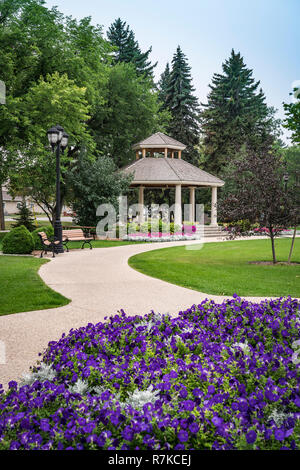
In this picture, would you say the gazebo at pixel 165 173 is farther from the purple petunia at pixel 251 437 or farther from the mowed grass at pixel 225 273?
the purple petunia at pixel 251 437

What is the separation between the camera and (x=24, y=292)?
7.57 m

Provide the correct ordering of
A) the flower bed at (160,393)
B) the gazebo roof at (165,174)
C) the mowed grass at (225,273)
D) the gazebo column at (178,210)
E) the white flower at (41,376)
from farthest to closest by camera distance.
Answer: the gazebo column at (178,210) → the gazebo roof at (165,174) → the mowed grass at (225,273) → the white flower at (41,376) → the flower bed at (160,393)

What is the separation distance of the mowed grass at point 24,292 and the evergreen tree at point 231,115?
33.9 m

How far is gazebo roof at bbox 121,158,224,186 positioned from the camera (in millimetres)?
25328

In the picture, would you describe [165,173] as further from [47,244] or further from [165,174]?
[47,244]

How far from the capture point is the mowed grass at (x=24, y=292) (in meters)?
6.52

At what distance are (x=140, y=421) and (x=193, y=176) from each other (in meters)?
25.9

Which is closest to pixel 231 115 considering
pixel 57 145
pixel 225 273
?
pixel 57 145

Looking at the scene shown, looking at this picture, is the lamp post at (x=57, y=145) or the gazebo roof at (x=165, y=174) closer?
the lamp post at (x=57, y=145)

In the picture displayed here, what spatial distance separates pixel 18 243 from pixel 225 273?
26.5 feet

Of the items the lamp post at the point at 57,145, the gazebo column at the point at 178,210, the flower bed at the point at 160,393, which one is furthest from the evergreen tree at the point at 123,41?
the flower bed at the point at 160,393

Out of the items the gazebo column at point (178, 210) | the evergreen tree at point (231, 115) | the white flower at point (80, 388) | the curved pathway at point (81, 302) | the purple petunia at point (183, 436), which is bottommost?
the curved pathway at point (81, 302)

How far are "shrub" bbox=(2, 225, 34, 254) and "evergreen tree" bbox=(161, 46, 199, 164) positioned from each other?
29647mm
